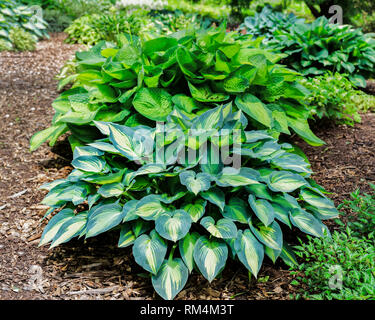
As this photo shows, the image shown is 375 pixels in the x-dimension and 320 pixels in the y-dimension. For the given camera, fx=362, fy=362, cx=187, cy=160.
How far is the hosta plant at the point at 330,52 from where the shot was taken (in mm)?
5145

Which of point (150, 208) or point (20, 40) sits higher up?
point (150, 208)

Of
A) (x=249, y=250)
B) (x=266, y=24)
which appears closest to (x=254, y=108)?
(x=249, y=250)

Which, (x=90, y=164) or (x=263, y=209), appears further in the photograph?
(x=90, y=164)

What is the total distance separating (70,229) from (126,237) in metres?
0.37

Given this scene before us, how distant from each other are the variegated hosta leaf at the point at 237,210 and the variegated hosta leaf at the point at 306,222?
297 millimetres

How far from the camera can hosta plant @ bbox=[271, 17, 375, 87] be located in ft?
16.9

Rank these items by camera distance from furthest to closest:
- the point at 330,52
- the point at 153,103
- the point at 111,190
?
the point at 330,52 < the point at 153,103 < the point at 111,190

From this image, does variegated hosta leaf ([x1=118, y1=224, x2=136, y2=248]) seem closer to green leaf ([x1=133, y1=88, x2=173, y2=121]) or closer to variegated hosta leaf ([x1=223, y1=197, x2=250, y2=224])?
variegated hosta leaf ([x1=223, y1=197, x2=250, y2=224])

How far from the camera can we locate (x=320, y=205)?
2.46m

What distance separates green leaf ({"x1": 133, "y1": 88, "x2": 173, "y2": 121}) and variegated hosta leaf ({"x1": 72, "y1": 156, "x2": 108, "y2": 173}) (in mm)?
563

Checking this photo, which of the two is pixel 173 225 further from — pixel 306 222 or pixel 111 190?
pixel 306 222

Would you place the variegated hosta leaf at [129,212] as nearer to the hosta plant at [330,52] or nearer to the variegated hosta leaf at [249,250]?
the variegated hosta leaf at [249,250]

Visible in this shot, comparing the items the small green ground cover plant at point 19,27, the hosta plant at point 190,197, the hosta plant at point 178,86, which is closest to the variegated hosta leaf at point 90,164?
the hosta plant at point 190,197

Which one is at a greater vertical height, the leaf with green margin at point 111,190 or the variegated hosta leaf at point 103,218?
the leaf with green margin at point 111,190
